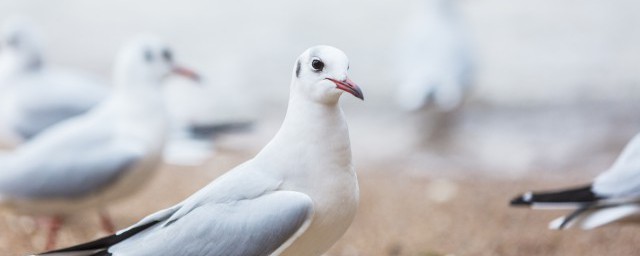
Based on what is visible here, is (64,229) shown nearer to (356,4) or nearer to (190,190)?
(190,190)

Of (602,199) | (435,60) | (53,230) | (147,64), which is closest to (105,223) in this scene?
(53,230)

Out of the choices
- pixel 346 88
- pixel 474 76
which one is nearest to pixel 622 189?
pixel 346 88

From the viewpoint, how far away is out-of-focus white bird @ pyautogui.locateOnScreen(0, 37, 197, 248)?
15.2ft

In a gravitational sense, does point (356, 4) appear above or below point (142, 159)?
above

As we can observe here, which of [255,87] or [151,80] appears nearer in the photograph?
[151,80]

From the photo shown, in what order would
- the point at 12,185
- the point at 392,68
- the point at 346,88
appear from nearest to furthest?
1. the point at 346,88
2. the point at 12,185
3. the point at 392,68

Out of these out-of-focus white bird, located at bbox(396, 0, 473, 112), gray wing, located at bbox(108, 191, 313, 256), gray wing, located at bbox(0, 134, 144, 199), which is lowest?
gray wing, located at bbox(108, 191, 313, 256)

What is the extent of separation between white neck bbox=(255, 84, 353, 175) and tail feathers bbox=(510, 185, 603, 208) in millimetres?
916

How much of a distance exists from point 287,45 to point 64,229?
6.33 m

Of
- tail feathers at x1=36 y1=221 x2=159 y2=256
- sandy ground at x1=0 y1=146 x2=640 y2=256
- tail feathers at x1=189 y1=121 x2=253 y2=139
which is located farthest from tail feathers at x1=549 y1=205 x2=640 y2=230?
tail feathers at x1=189 y1=121 x2=253 y2=139

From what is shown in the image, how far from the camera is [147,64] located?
16.6 ft

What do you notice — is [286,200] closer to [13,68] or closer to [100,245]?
[100,245]

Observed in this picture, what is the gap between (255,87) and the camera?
991 centimetres

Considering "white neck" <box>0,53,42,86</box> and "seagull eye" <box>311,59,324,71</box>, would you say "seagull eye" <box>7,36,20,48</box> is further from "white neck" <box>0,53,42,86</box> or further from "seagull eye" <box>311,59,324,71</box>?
"seagull eye" <box>311,59,324,71</box>
